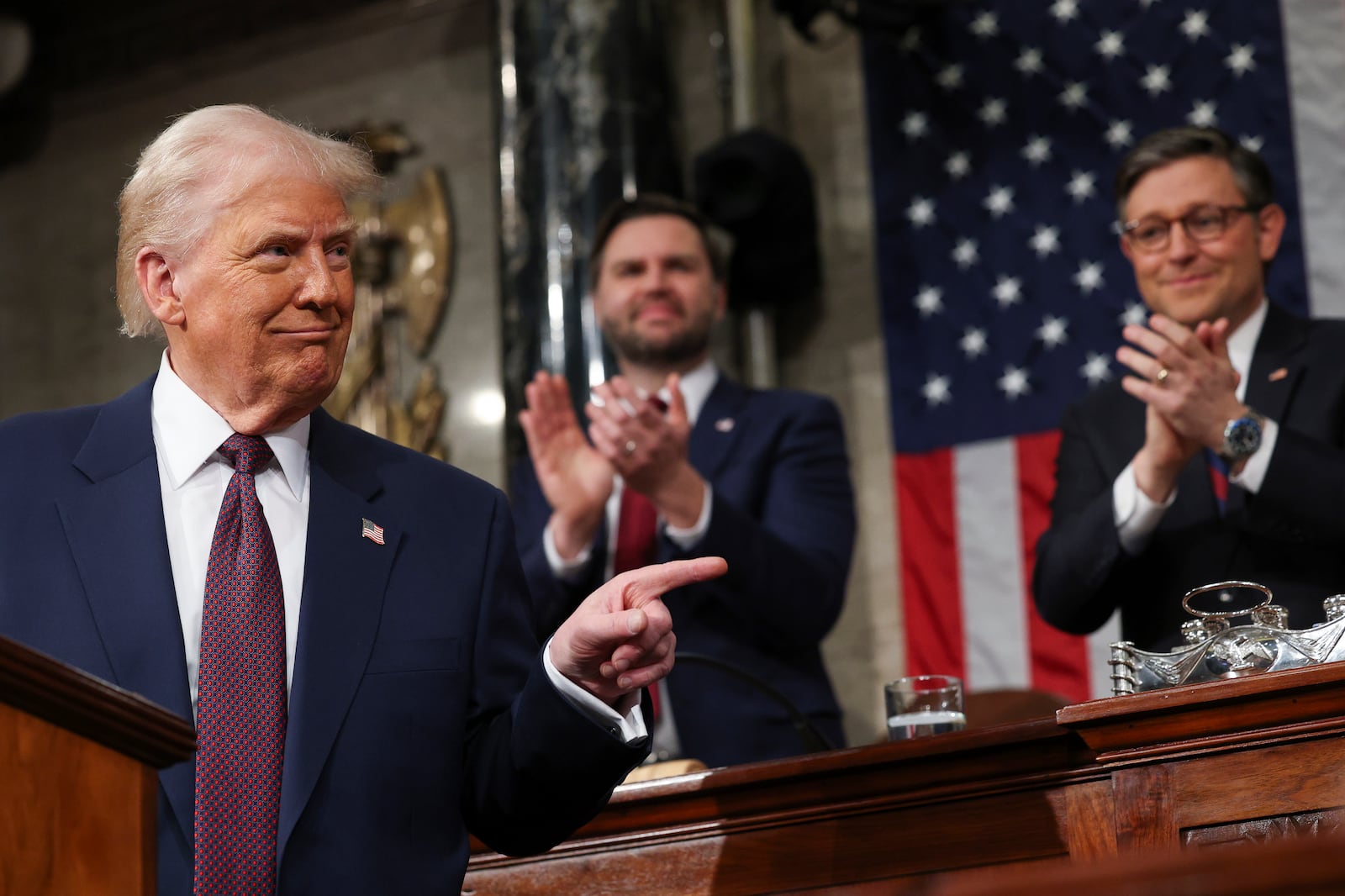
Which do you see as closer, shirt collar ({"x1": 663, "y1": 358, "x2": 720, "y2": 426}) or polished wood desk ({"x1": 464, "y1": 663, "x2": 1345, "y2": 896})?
polished wood desk ({"x1": 464, "y1": 663, "x2": 1345, "y2": 896})

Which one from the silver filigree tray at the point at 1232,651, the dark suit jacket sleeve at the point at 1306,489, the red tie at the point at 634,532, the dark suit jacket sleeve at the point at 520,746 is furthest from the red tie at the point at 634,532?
the silver filigree tray at the point at 1232,651

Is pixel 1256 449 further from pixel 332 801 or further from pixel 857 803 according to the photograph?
pixel 332 801

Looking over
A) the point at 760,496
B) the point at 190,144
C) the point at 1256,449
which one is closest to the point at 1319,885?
the point at 190,144

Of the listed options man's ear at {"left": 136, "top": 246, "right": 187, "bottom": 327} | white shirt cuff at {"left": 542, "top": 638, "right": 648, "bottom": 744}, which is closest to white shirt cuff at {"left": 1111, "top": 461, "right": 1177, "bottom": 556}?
white shirt cuff at {"left": 542, "top": 638, "right": 648, "bottom": 744}

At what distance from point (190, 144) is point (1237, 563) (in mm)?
1895

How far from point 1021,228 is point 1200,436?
9.56 feet

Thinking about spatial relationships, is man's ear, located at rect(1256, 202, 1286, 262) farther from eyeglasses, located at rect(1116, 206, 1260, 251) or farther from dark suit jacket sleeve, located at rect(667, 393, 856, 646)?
dark suit jacket sleeve, located at rect(667, 393, 856, 646)

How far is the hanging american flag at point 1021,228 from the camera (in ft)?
17.6

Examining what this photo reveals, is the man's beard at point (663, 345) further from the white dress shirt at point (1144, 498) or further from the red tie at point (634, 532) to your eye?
the white dress shirt at point (1144, 498)

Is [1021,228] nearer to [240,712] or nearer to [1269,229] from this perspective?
[1269,229]

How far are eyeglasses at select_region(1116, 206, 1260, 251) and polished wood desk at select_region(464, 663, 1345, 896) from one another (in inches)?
55.2

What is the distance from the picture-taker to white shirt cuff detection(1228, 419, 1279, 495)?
115 inches

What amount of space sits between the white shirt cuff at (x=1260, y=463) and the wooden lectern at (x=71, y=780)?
1998mm

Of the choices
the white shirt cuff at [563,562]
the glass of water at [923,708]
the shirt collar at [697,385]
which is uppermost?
the shirt collar at [697,385]
